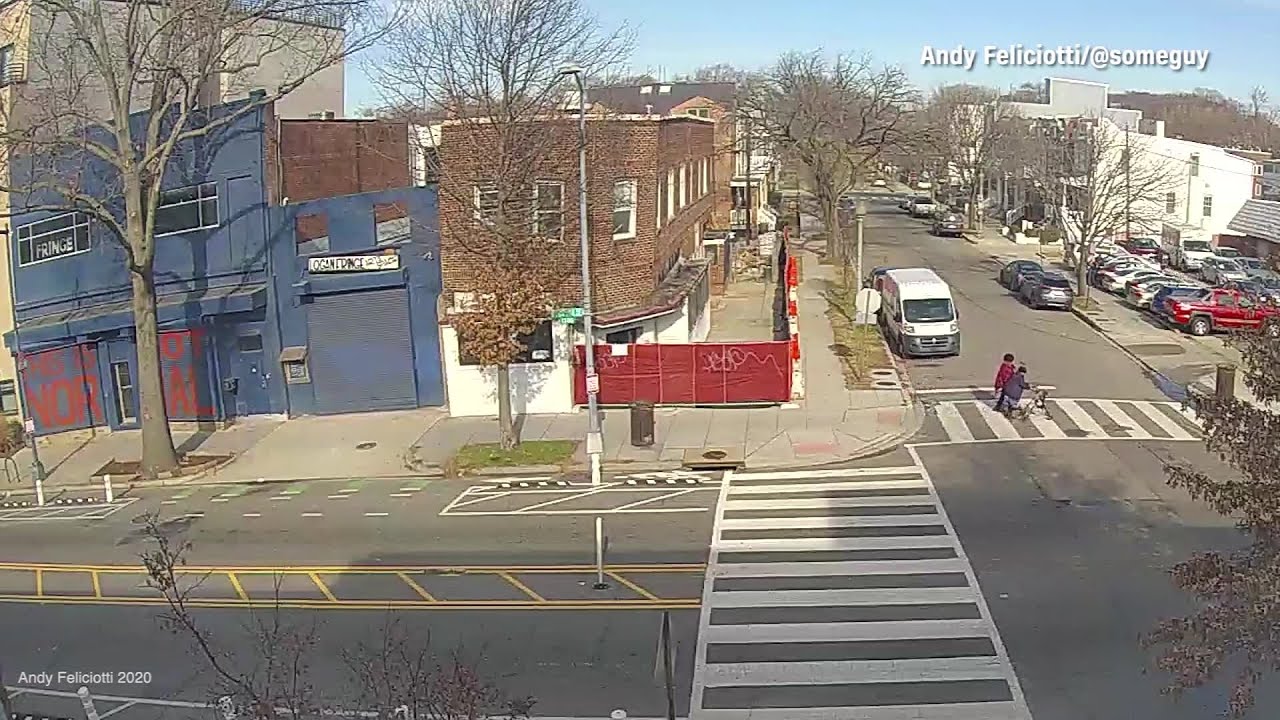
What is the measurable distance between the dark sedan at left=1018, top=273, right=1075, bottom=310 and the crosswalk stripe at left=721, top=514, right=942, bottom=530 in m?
25.1

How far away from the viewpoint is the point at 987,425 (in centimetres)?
2500

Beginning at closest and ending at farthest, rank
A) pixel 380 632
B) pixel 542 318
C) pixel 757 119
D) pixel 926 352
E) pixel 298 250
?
pixel 380 632 → pixel 542 318 → pixel 298 250 → pixel 926 352 → pixel 757 119

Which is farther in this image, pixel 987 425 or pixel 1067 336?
pixel 1067 336

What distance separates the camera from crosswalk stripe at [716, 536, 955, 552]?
658 inches

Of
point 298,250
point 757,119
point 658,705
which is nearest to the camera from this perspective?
point 658,705

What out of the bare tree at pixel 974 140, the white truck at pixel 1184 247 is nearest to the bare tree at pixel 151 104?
the white truck at pixel 1184 247

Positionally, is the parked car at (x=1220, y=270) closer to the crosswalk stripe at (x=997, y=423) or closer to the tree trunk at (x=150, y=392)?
the crosswalk stripe at (x=997, y=423)

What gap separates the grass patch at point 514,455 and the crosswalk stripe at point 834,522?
18.9ft

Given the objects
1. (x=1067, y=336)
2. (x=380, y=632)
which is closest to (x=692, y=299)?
(x=1067, y=336)

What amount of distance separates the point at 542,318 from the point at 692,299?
404 inches

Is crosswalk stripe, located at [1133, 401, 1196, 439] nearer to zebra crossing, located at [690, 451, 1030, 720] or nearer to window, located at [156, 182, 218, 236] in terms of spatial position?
zebra crossing, located at [690, 451, 1030, 720]

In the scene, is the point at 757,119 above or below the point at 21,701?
above

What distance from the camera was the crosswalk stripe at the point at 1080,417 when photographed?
2405 centimetres

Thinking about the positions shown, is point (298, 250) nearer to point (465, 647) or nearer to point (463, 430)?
point (463, 430)
